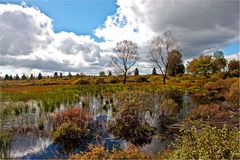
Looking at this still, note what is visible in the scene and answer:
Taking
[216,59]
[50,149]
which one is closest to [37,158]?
[50,149]

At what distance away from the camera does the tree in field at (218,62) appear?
3385 inches

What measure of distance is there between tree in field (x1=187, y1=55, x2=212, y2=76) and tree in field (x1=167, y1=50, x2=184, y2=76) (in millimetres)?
3977

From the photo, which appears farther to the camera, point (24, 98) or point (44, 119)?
point (24, 98)

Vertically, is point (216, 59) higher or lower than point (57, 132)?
higher

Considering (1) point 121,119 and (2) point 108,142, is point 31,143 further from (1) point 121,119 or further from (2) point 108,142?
(1) point 121,119

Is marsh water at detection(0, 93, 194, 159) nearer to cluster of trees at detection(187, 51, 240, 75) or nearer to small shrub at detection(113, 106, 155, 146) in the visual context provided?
small shrub at detection(113, 106, 155, 146)

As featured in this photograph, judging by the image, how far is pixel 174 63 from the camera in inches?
2886

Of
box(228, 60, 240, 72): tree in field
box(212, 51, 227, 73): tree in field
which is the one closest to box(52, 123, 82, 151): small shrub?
box(212, 51, 227, 73): tree in field

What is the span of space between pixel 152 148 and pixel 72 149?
3.68m

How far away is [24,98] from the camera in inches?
1093

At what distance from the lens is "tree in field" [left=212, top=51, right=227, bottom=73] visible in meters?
86.0

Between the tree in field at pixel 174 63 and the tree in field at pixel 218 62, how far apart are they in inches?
360

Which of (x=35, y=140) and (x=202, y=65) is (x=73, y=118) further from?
(x=202, y=65)

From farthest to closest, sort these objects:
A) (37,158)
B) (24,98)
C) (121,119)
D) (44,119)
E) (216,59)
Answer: (216,59), (24,98), (44,119), (121,119), (37,158)
